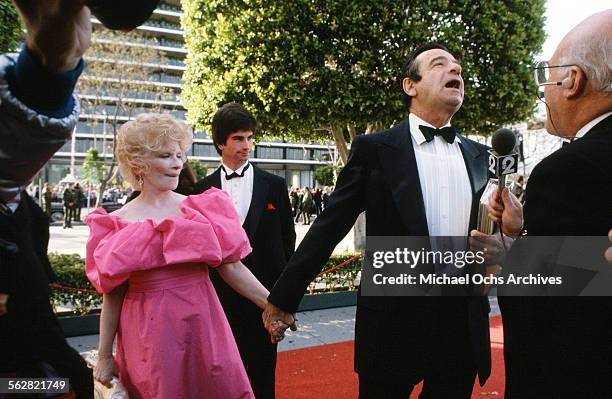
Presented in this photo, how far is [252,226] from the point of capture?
3.93m

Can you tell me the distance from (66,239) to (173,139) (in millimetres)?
18562

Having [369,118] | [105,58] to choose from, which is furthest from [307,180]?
[369,118]

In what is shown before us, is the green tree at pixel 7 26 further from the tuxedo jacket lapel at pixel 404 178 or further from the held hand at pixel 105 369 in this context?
the tuxedo jacket lapel at pixel 404 178

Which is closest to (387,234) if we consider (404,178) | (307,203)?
(404,178)

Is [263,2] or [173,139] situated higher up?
[263,2]

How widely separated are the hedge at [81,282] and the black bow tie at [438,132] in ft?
14.4

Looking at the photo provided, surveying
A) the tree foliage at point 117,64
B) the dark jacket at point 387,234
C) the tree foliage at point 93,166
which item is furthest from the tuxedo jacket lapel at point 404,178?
the tree foliage at point 93,166

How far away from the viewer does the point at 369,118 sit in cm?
905

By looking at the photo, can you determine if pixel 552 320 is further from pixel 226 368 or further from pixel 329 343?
pixel 329 343

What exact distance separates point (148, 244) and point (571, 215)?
170 centimetres

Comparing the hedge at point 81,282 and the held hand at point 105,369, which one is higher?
the held hand at point 105,369

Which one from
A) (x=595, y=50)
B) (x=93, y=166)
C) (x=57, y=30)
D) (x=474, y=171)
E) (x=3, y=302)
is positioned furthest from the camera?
(x=93, y=166)

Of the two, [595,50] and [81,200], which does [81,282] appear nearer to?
[595,50]

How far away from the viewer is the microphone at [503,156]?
2.10 m
